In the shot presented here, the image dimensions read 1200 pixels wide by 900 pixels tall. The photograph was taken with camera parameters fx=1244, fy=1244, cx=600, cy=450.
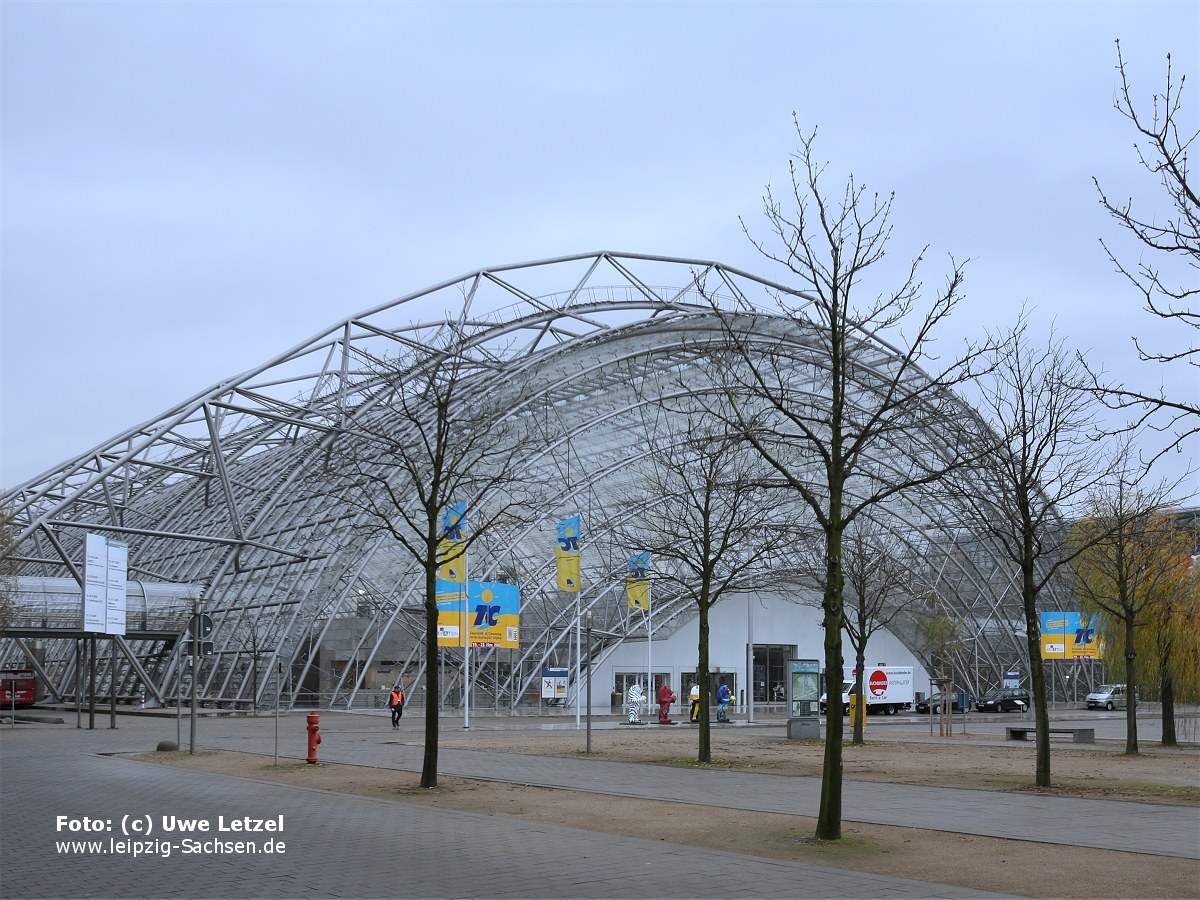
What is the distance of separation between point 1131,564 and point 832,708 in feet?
65.1

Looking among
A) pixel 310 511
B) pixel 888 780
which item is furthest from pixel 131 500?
pixel 888 780

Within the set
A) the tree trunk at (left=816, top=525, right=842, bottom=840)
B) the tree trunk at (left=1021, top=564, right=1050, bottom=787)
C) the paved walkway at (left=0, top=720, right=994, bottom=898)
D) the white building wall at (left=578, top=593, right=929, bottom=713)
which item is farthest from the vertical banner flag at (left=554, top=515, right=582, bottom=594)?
the tree trunk at (left=816, top=525, right=842, bottom=840)

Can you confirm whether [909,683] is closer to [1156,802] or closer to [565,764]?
[565,764]

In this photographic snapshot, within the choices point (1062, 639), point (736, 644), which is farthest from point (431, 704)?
point (736, 644)

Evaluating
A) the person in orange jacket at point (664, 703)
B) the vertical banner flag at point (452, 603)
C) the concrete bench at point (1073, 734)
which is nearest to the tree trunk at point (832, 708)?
the concrete bench at point (1073, 734)

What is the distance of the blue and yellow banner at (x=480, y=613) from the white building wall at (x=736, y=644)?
14.9m

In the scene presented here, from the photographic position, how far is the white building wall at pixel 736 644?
5767 cm

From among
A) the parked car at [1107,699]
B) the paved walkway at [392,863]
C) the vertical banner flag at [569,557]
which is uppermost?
the vertical banner flag at [569,557]

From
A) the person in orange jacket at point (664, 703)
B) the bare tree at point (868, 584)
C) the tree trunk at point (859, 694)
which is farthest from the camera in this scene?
the person in orange jacket at point (664, 703)

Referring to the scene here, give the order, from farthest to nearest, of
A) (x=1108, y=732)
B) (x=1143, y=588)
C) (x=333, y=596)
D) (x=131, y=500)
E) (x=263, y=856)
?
(x=131, y=500) → (x=333, y=596) → (x=1108, y=732) → (x=1143, y=588) → (x=263, y=856)

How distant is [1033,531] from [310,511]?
37.4 meters

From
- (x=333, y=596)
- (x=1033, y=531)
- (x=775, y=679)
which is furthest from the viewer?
(x=775, y=679)

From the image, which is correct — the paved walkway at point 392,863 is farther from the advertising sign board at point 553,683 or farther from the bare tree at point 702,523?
the advertising sign board at point 553,683

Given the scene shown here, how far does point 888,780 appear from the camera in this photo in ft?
71.8
